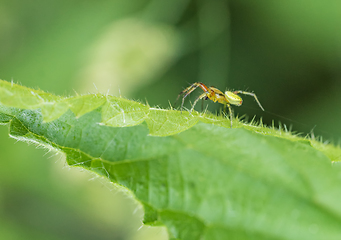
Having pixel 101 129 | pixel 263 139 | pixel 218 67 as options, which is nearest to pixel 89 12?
pixel 218 67

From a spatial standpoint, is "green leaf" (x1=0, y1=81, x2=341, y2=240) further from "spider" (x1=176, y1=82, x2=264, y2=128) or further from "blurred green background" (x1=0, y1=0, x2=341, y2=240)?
"blurred green background" (x1=0, y1=0, x2=341, y2=240)

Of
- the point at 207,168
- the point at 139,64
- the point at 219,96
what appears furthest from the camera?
the point at 139,64

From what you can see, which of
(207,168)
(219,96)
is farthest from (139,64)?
(207,168)

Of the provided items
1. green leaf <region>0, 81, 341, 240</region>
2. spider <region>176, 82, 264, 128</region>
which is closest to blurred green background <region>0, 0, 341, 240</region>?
spider <region>176, 82, 264, 128</region>

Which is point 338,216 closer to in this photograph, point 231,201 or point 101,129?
point 231,201

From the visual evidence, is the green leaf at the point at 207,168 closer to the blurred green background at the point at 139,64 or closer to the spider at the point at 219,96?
the spider at the point at 219,96

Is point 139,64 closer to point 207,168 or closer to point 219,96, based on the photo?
point 219,96
